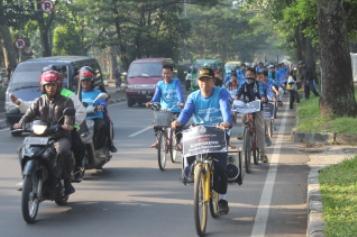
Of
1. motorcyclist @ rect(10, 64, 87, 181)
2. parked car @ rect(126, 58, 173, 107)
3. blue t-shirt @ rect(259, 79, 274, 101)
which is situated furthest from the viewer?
parked car @ rect(126, 58, 173, 107)

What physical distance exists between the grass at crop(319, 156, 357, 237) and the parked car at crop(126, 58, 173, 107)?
58.1 feet

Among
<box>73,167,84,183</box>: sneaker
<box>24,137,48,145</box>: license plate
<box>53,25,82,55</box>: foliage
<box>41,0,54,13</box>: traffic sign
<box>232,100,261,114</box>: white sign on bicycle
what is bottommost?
<box>73,167,84,183</box>: sneaker

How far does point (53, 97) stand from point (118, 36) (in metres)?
37.1

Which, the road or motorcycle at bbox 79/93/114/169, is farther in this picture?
motorcycle at bbox 79/93/114/169

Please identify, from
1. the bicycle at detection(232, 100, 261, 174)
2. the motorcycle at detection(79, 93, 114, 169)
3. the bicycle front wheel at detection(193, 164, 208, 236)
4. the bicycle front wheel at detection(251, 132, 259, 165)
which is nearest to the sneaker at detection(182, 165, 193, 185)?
the bicycle front wheel at detection(193, 164, 208, 236)

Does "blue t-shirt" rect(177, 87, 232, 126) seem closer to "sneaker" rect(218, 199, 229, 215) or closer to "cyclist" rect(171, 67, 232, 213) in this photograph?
"cyclist" rect(171, 67, 232, 213)

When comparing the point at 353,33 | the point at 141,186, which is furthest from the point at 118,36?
the point at 141,186

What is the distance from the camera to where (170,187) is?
949cm

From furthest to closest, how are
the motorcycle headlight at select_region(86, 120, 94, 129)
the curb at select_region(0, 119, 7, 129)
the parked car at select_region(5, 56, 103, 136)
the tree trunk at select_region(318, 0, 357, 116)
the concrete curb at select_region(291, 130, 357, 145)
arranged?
the curb at select_region(0, 119, 7, 129), the parked car at select_region(5, 56, 103, 136), the tree trunk at select_region(318, 0, 357, 116), the concrete curb at select_region(291, 130, 357, 145), the motorcycle headlight at select_region(86, 120, 94, 129)

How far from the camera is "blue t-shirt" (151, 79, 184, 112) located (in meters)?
11.7

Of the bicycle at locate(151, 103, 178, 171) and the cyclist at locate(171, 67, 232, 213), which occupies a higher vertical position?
the cyclist at locate(171, 67, 232, 213)

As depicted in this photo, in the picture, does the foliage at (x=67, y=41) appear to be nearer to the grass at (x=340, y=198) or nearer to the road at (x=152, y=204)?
the road at (x=152, y=204)

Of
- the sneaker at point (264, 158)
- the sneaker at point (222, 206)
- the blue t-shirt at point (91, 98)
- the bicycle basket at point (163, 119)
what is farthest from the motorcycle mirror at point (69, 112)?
the sneaker at point (264, 158)

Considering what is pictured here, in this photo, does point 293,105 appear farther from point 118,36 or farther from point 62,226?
point 118,36
